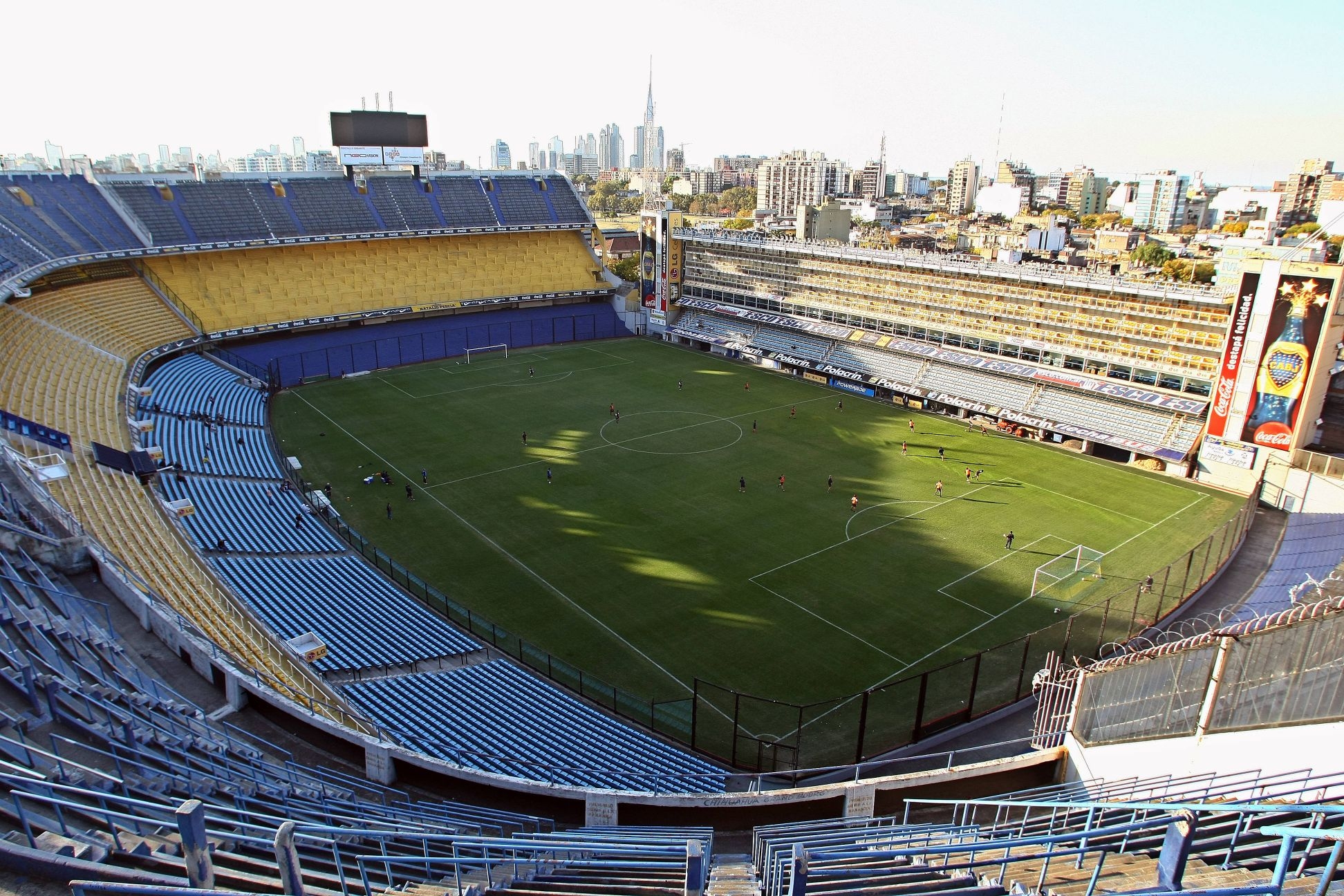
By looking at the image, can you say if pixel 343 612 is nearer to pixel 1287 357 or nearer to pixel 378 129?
pixel 1287 357

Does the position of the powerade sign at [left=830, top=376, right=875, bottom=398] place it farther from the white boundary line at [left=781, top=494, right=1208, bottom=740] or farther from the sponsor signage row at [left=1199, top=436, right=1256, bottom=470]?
the white boundary line at [left=781, top=494, right=1208, bottom=740]

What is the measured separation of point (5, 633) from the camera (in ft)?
43.5

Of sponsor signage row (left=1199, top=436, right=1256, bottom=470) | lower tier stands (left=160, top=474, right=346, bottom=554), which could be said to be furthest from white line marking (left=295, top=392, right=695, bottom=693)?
sponsor signage row (left=1199, top=436, right=1256, bottom=470)

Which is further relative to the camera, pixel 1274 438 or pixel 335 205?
pixel 335 205

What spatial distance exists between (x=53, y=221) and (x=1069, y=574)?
201 feet

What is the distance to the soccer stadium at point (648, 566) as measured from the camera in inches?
441

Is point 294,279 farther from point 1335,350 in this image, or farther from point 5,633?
point 1335,350

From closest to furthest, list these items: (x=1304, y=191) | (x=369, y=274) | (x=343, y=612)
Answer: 1. (x=343, y=612)
2. (x=369, y=274)
3. (x=1304, y=191)

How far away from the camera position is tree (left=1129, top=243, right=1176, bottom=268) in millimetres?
91750

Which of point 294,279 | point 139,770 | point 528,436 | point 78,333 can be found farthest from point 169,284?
point 139,770

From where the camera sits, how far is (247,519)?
103 ft

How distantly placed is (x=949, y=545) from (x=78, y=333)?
4597cm

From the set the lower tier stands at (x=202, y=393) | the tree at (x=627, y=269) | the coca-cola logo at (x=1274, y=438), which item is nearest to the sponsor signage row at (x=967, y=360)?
the coca-cola logo at (x=1274, y=438)

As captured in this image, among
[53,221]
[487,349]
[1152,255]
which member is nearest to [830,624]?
[487,349]
